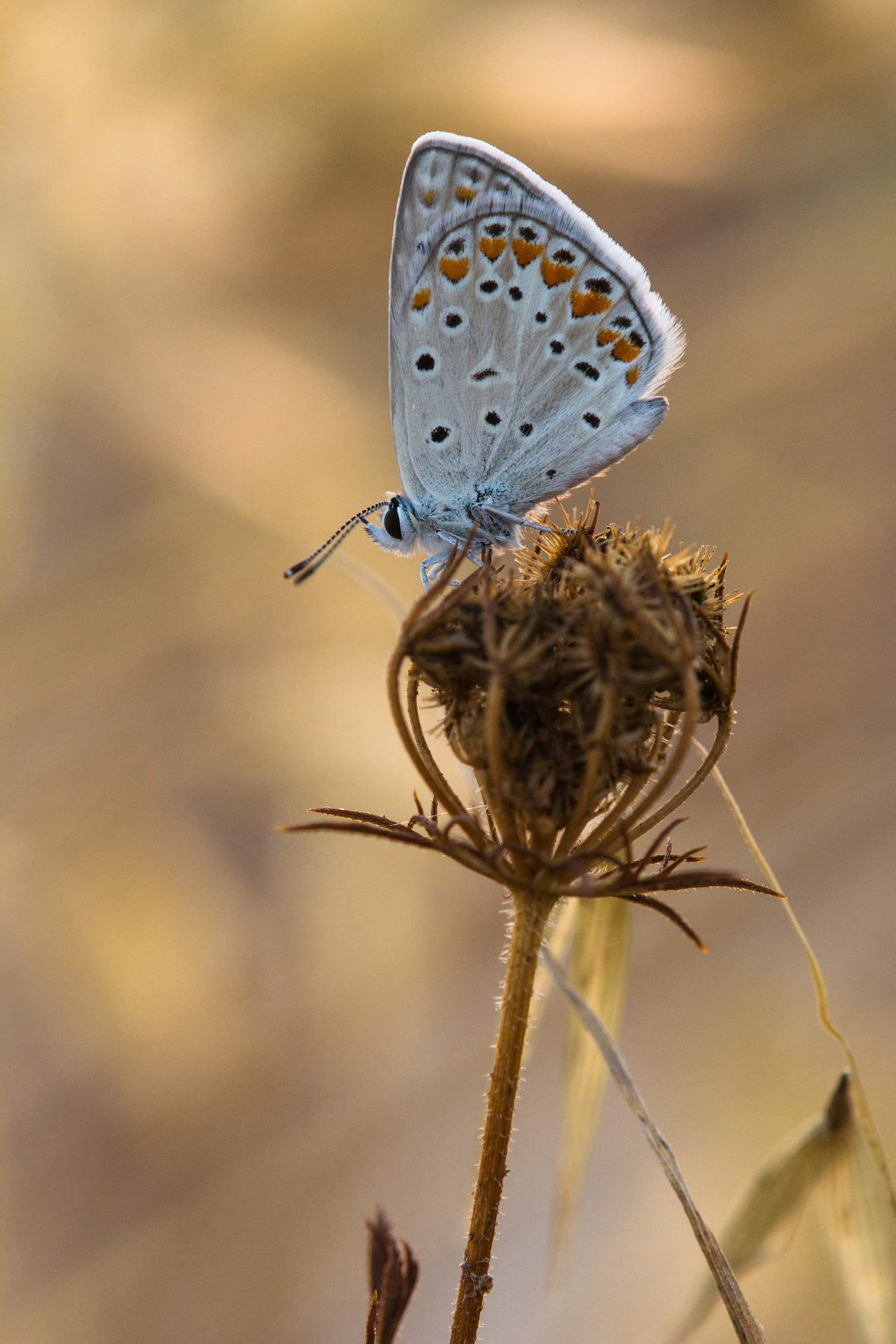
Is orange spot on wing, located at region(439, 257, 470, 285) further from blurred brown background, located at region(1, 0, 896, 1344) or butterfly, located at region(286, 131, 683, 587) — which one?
blurred brown background, located at region(1, 0, 896, 1344)

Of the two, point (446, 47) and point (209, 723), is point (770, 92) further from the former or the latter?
point (209, 723)

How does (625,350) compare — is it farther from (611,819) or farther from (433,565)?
(611,819)

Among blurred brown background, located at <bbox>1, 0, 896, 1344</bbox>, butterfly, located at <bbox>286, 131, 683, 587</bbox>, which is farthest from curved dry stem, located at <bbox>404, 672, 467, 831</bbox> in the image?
blurred brown background, located at <bbox>1, 0, 896, 1344</bbox>

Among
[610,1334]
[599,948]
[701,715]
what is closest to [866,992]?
[610,1334]

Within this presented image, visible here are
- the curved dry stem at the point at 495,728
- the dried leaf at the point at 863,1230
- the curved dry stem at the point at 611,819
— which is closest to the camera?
the curved dry stem at the point at 495,728

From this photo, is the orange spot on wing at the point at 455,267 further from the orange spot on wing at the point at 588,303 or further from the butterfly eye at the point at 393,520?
the butterfly eye at the point at 393,520

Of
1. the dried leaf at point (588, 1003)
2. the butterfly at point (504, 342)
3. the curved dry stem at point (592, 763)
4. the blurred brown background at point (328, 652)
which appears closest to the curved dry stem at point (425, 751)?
the curved dry stem at point (592, 763)

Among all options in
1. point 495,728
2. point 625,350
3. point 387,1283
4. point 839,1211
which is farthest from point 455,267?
point 839,1211
